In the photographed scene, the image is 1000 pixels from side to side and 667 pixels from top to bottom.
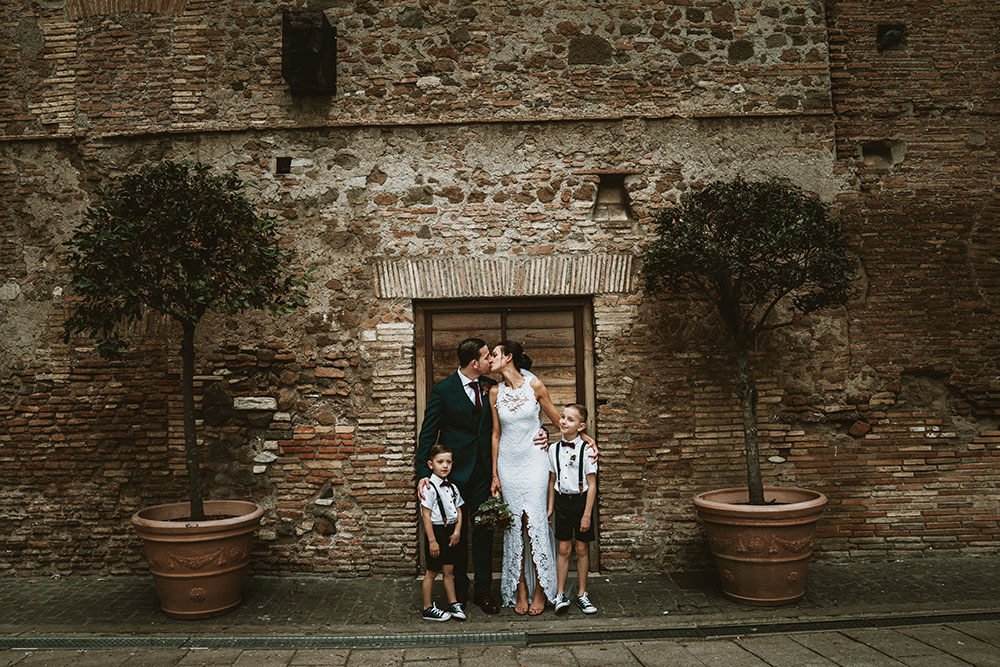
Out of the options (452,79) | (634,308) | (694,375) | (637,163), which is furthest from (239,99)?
(694,375)

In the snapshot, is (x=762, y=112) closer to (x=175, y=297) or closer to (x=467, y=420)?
(x=467, y=420)

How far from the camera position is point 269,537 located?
5531mm

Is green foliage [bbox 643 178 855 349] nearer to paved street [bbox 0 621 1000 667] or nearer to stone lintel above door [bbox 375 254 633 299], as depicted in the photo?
stone lintel above door [bbox 375 254 633 299]

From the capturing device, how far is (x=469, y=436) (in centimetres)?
480

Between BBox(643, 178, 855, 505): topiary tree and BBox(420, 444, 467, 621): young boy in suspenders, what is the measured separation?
7.26ft

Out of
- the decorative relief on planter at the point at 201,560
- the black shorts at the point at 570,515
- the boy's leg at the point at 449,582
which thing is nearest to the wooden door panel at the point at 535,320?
the black shorts at the point at 570,515

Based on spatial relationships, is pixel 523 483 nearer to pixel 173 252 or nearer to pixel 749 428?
pixel 749 428

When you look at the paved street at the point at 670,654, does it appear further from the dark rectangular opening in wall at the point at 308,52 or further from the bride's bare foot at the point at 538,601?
the dark rectangular opening in wall at the point at 308,52

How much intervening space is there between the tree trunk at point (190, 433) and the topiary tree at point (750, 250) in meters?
3.52

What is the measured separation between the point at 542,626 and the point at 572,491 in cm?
90

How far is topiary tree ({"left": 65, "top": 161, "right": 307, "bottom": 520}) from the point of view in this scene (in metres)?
4.44

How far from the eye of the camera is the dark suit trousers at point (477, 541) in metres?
4.65

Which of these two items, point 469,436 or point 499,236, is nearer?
point 469,436

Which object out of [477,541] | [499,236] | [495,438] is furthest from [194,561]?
[499,236]
